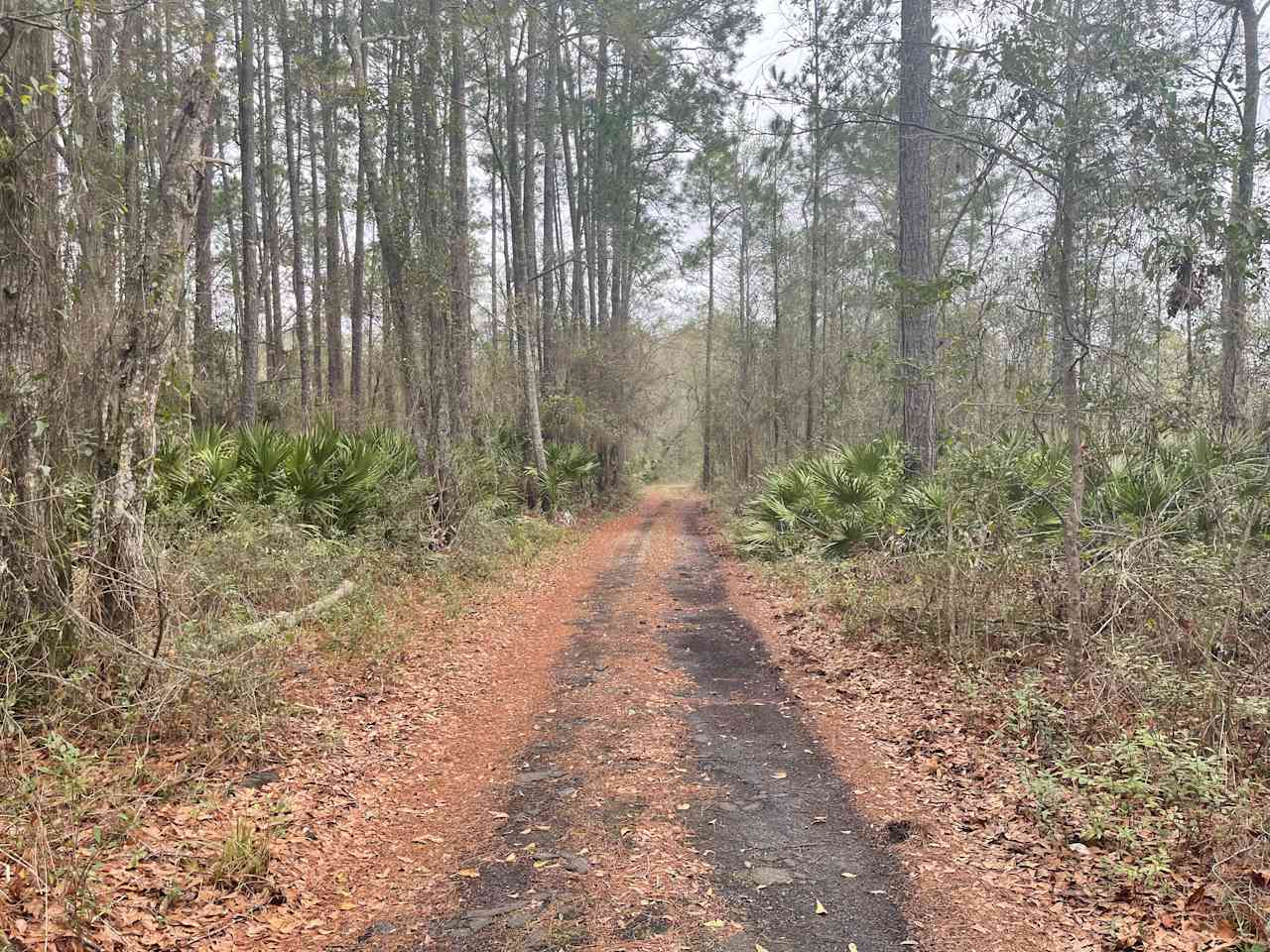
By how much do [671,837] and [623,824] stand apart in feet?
0.90

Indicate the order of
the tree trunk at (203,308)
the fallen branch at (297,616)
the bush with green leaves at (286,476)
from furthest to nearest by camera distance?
the tree trunk at (203,308)
the bush with green leaves at (286,476)
the fallen branch at (297,616)

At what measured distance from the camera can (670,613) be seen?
30.4ft

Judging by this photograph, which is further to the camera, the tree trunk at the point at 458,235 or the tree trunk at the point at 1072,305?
the tree trunk at the point at 458,235

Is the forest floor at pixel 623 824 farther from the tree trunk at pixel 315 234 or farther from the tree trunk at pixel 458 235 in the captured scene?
the tree trunk at pixel 315 234

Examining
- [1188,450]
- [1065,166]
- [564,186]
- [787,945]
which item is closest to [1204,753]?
[787,945]

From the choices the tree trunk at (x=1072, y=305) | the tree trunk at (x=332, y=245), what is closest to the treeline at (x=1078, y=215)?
the tree trunk at (x=1072, y=305)

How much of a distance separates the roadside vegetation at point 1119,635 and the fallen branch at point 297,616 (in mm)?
5113

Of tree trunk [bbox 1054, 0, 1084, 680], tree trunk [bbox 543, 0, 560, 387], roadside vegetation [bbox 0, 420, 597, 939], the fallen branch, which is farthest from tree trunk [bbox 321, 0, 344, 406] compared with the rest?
tree trunk [bbox 1054, 0, 1084, 680]

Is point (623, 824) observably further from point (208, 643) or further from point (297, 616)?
point (297, 616)

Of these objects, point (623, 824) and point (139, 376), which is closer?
point (623, 824)

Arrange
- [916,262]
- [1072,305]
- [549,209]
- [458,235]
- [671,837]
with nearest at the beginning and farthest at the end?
[671,837] → [1072,305] → [916,262] → [458,235] → [549,209]

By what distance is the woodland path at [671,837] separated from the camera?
10.4 ft

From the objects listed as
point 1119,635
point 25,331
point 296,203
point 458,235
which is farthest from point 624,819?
point 296,203

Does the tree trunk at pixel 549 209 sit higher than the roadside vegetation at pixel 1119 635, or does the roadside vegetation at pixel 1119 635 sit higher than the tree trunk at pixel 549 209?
the tree trunk at pixel 549 209
